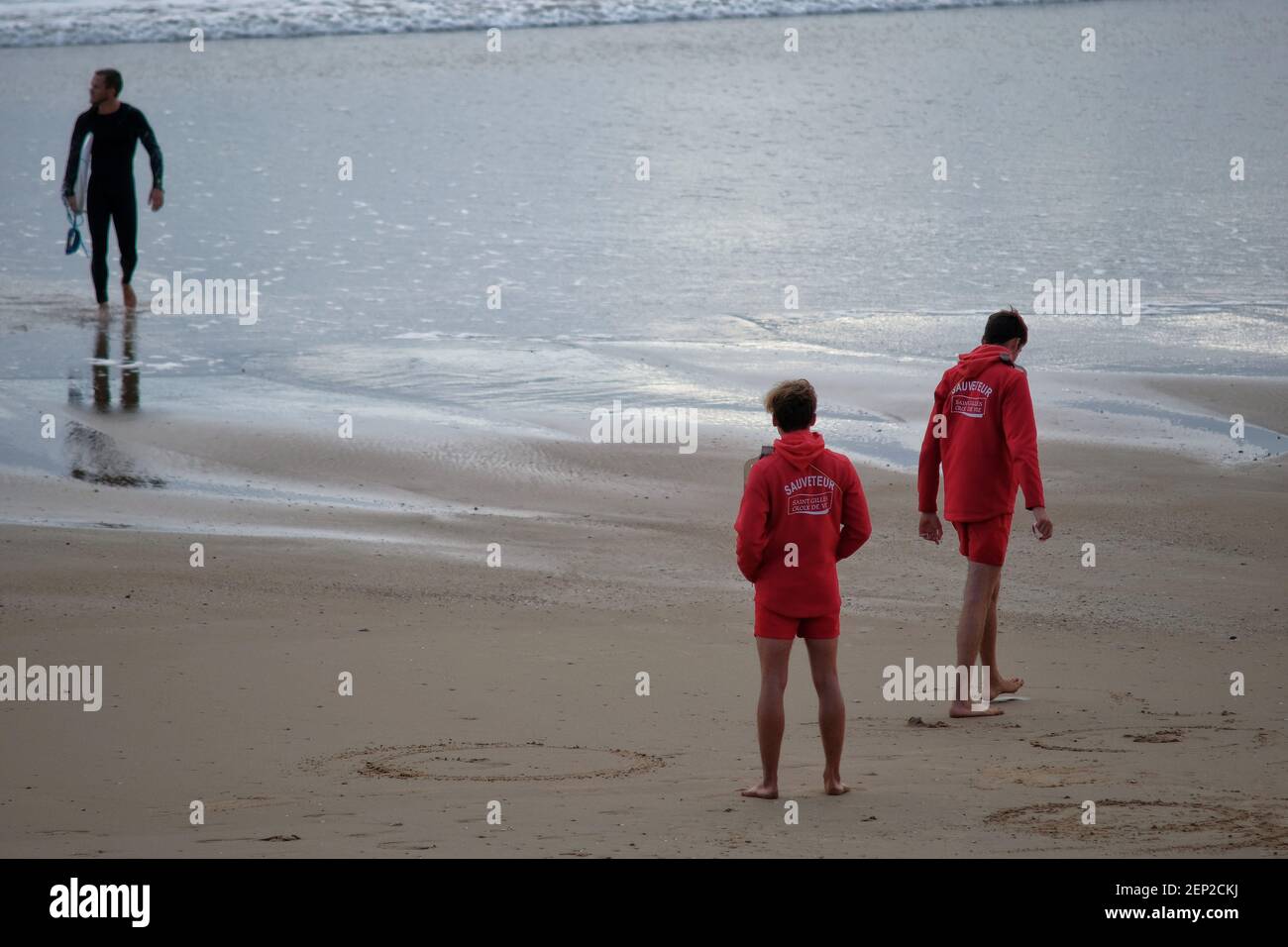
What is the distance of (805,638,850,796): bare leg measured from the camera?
5.21m

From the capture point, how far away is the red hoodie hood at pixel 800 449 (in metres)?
5.14

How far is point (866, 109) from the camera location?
2508 centimetres

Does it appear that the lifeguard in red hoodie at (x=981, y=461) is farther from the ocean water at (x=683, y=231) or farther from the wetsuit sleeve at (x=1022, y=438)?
the ocean water at (x=683, y=231)

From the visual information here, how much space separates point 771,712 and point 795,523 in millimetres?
621

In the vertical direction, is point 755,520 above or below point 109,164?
below

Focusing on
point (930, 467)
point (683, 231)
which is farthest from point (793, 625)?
point (683, 231)

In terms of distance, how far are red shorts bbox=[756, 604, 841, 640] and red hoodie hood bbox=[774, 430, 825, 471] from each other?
1.64 ft

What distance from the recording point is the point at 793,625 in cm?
524

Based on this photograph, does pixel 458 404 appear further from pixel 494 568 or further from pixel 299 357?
pixel 494 568

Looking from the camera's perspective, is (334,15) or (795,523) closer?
(795,523)

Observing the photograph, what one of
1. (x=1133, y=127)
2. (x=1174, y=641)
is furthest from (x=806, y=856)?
(x=1133, y=127)

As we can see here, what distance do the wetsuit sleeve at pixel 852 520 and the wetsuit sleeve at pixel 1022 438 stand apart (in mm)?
1121

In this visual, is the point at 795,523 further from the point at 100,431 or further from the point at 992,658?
the point at 100,431

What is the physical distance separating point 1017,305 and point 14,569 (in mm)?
9531
